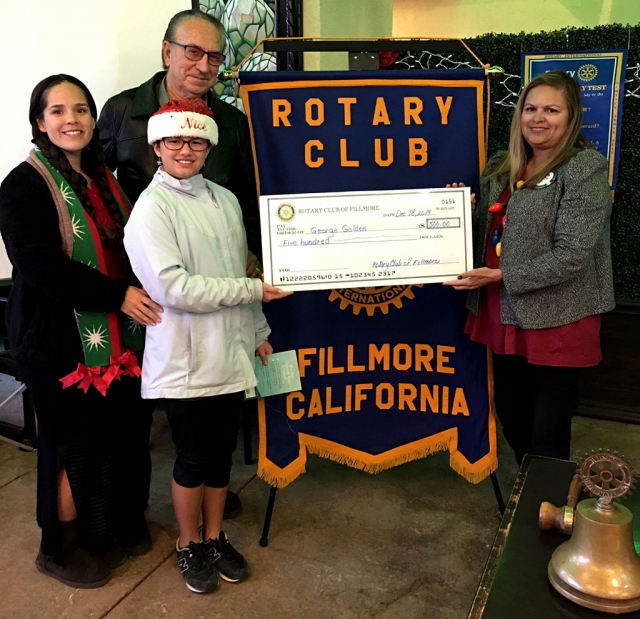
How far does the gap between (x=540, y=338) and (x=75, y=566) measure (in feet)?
5.44

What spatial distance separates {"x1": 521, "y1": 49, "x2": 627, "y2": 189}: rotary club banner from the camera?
2898 millimetres

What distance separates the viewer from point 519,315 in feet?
6.25

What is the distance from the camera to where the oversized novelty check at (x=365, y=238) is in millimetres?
1784

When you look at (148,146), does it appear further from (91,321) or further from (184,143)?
(91,321)

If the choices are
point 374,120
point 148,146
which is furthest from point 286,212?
point 148,146

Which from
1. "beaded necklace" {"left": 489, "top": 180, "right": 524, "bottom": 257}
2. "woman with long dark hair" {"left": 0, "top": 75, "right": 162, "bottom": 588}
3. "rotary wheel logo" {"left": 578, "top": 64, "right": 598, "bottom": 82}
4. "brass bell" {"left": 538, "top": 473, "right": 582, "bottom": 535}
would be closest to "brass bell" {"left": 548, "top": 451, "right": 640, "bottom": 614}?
"brass bell" {"left": 538, "top": 473, "right": 582, "bottom": 535}

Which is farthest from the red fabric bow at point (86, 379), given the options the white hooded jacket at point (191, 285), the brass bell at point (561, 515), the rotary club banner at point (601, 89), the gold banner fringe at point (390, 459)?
the rotary club banner at point (601, 89)

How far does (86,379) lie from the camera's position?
1773mm

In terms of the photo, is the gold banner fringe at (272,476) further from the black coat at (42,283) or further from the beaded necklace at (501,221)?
the beaded necklace at (501,221)

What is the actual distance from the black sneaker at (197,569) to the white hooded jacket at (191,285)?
0.57m

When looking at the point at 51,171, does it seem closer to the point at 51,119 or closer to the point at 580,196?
the point at 51,119

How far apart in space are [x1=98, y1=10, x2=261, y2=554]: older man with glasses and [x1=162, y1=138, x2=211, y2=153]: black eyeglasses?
37 cm

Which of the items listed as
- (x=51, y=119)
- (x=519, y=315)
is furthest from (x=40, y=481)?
(x=519, y=315)

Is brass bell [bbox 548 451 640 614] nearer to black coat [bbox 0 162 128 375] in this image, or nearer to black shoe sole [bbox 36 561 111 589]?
black coat [bbox 0 162 128 375]
